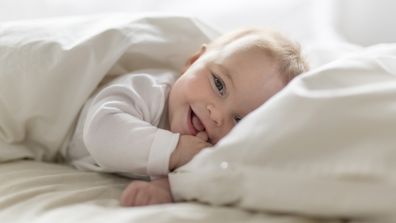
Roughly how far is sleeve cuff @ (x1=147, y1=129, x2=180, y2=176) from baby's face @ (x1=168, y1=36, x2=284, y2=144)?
0.06 m

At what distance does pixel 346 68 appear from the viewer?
0.80 metres

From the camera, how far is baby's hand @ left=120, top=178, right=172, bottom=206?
0.85 m

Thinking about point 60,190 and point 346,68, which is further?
point 60,190

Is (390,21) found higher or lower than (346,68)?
lower

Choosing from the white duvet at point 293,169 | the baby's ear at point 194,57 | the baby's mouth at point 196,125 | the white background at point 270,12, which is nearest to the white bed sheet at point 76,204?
the white duvet at point 293,169

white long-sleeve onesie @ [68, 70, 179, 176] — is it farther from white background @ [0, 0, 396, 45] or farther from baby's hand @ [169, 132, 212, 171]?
white background @ [0, 0, 396, 45]

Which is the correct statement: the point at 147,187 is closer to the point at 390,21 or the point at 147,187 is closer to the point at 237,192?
the point at 237,192

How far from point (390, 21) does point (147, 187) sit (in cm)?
96

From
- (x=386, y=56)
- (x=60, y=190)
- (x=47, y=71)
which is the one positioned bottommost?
(x=60, y=190)

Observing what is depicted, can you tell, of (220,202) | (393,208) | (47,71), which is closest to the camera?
(393,208)

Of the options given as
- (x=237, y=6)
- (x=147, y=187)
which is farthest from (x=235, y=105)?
(x=237, y=6)

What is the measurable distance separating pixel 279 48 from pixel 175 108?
20 centimetres

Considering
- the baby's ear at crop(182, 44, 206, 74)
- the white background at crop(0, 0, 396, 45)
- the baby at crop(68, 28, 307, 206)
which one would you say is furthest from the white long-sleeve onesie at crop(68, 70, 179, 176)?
the white background at crop(0, 0, 396, 45)

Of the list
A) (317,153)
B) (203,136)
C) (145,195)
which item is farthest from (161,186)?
(317,153)
